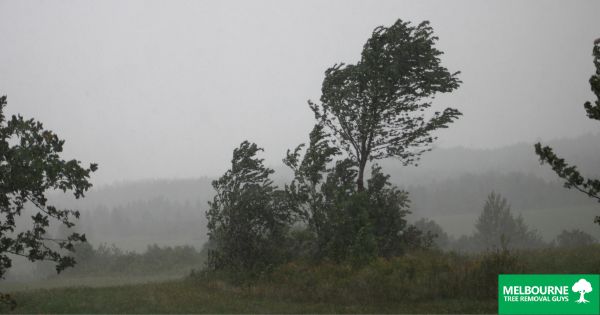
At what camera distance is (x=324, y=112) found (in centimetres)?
2033

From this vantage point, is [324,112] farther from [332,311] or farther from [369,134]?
[332,311]

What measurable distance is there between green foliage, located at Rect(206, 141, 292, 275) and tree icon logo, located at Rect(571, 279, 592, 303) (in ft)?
38.3

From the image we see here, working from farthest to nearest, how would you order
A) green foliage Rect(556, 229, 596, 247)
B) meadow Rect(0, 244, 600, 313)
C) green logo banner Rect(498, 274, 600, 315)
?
green foliage Rect(556, 229, 596, 247), meadow Rect(0, 244, 600, 313), green logo banner Rect(498, 274, 600, 315)

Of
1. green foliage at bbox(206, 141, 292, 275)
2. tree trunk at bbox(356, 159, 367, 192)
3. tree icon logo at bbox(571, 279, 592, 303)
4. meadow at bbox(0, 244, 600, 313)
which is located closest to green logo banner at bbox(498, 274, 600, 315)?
tree icon logo at bbox(571, 279, 592, 303)

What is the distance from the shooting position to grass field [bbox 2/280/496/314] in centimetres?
1241

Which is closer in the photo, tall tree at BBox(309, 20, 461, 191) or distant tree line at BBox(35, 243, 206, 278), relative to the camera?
tall tree at BBox(309, 20, 461, 191)

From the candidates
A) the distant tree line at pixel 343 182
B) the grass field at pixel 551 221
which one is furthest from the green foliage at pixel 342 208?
the grass field at pixel 551 221

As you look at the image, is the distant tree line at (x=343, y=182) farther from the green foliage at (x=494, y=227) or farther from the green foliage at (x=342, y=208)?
the green foliage at (x=494, y=227)

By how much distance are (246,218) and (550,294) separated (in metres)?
12.6

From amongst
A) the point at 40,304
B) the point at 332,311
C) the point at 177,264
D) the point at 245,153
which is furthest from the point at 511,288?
the point at 177,264

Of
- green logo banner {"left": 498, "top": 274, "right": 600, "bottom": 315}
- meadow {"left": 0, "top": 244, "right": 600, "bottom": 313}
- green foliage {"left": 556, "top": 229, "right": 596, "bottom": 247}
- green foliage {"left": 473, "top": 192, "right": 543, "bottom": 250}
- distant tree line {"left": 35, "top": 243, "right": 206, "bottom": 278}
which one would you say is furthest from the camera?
green foliage {"left": 473, "top": 192, "right": 543, "bottom": 250}

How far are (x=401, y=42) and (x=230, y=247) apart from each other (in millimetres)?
12490

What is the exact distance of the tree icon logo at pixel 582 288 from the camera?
11172 mm

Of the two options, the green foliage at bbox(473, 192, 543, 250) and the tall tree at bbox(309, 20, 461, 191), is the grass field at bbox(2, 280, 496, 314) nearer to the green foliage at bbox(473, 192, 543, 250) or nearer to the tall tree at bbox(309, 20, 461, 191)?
the tall tree at bbox(309, 20, 461, 191)
